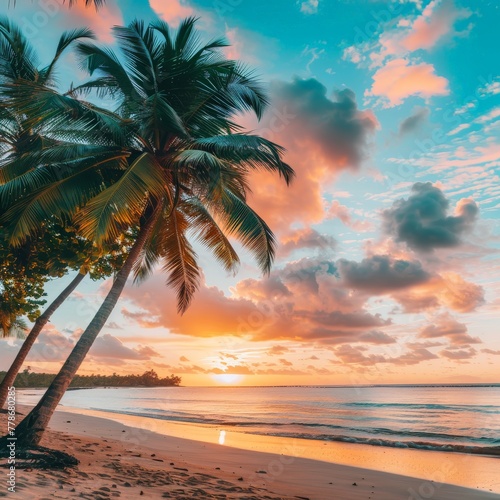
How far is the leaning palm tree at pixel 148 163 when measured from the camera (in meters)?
8.88

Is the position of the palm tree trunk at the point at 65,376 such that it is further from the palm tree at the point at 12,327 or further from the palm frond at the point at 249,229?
the palm tree at the point at 12,327

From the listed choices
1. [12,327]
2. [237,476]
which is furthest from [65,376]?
[12,327]

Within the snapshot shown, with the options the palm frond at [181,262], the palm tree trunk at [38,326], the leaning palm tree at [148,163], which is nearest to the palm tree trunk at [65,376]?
the leaning palm tree at [148,163]

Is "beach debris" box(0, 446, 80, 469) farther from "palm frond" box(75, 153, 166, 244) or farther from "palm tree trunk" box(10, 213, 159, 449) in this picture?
"palm frond" box(75, 153, 166, 244)

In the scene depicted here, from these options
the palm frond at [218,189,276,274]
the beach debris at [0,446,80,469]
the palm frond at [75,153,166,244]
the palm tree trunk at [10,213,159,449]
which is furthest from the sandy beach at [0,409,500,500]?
the palm frond at [218,189,276,274]

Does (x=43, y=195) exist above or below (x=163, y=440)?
above

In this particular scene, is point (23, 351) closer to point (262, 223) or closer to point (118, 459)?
point (118, 459)

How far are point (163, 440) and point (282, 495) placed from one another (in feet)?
28.3

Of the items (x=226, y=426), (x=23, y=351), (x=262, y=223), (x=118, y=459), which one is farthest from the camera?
(x=226, y=426)

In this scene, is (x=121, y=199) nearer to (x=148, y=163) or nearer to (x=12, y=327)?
(x=148, y=163)

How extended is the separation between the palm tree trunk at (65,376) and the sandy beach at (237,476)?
110cm

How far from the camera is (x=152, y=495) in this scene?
6.05 m

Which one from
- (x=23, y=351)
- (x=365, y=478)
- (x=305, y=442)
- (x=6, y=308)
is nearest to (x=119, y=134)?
(x=6, y=308)

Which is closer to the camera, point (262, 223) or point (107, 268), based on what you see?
point (262, 223)
